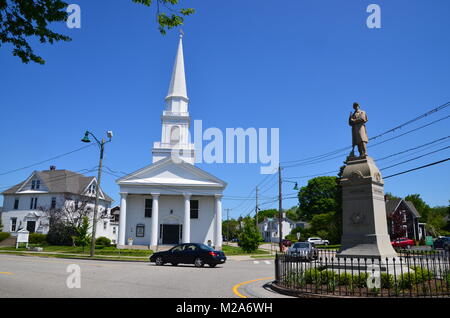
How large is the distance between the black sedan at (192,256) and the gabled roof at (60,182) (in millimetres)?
36364

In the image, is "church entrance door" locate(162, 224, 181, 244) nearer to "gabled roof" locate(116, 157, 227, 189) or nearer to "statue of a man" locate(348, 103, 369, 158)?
"gabled roof" locate(116, 157, 227, 189)

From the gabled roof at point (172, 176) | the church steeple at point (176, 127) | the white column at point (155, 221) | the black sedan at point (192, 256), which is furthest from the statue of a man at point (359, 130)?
the church steeple at point (176, 127)

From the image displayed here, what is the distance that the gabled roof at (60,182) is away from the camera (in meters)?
52.7

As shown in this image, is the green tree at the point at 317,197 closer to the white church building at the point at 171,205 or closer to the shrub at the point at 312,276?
the white church building at the point at 171,205

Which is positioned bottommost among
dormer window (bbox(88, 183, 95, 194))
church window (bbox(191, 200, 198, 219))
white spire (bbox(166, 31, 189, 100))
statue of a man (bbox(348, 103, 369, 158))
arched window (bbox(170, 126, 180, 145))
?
church window (bbox(191, 200, 198, 219))

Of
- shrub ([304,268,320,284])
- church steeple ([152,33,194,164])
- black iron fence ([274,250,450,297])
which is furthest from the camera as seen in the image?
church steeple ([152,33,194,164])

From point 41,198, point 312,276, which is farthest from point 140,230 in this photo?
point 312,276

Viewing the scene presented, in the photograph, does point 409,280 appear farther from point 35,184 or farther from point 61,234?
point 35,184

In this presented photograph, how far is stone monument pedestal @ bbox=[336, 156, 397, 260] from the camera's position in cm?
1137

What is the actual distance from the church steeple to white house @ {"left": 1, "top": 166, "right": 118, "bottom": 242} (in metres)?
14.1

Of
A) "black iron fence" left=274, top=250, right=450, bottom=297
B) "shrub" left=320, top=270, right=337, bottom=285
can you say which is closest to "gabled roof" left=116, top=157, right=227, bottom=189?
"black iron fence" left=274, top=250, right=450, bottom=297

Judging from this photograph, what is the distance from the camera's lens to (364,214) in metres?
11.7

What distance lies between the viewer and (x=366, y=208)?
11.7m

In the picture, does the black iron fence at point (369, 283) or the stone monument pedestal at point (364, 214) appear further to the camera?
the stone monument pedestal at point (364, 214)
